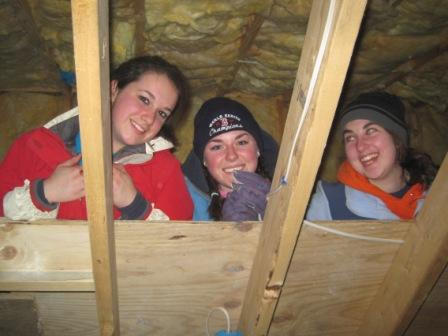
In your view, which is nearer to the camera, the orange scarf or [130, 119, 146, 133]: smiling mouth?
[130, 119, 146, 133]: smiling mouth

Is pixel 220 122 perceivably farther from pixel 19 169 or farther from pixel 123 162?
pixel 19 169

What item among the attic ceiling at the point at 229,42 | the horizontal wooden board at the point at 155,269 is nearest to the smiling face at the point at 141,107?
the attic ceiling at the point at 229,42

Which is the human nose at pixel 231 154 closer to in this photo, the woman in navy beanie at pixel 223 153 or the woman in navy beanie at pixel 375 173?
the woman in navy beanie at pixel 223 153

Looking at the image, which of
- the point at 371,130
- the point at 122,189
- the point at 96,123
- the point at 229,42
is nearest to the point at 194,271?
the point at 122,189

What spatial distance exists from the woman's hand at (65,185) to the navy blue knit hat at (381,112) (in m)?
1.24

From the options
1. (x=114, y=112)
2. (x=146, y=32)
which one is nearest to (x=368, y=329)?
(x=114, y=112)

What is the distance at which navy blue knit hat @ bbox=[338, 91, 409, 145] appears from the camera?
1.60m

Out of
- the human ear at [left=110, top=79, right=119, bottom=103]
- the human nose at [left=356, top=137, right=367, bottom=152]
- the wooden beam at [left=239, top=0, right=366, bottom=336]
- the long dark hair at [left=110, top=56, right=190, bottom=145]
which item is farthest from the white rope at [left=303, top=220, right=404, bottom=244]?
the human ear at [left=110, top=79, right=119, bottom=103]

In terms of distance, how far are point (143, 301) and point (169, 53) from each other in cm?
131

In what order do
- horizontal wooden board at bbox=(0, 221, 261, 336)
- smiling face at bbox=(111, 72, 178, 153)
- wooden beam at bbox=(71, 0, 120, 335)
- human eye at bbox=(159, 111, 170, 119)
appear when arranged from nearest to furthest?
wooden beam at bbox=(71, 0, 120, 335) → horizontal wooden board at bbox=(0, 221, 261, 336) → smiling face at bbox=(111, 72, 178, 153) → human eye at bbox=(159, 111, 170, 119)

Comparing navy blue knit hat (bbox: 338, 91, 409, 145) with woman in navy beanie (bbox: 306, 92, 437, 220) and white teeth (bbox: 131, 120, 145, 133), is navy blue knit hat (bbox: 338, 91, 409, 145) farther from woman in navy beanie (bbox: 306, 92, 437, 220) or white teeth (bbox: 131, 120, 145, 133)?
white teeth (bbox: 131, 120, 145, 133)

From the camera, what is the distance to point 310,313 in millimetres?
1173

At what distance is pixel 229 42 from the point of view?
1804 millimetres

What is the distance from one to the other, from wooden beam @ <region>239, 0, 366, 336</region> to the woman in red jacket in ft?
1.52
